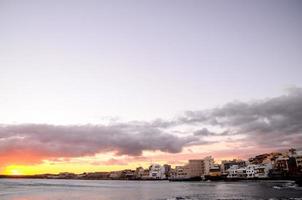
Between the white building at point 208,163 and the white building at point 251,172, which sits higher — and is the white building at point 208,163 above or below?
above

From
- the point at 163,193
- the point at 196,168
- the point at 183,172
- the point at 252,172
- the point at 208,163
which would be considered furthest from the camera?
the point at 183,172

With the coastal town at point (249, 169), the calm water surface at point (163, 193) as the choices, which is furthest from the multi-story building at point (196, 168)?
the calm water surface at point (163, 193)

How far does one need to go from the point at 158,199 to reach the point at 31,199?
72.7 feet

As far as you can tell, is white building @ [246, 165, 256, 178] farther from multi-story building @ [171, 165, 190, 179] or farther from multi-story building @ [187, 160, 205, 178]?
multi-story building @ [171, 165, 190, 179]

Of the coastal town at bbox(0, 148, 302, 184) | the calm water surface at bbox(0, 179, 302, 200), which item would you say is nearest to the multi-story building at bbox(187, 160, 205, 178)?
the coastal town at bbox(0, 148, 302, 184)

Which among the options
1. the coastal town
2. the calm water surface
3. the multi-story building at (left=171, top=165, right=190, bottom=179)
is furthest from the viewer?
the multi-story building at (left=171, top=165, right=190, bottom=179)

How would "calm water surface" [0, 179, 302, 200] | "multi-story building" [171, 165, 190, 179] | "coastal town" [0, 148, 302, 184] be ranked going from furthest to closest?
"multi-story building" [171, 165, 190, 179] → "coastal town" [0, 148, 302, 184] → "calm water surface" [0, 179, 302, 200]

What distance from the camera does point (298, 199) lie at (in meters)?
43.3

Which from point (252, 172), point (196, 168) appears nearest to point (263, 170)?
point (252, 172)

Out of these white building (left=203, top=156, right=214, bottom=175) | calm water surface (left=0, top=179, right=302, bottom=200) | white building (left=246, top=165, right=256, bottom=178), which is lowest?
calm water surface (left=0, top=179, right=302, bottom=200)

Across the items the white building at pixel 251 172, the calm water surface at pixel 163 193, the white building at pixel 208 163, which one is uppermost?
the white building at pixel 208 163

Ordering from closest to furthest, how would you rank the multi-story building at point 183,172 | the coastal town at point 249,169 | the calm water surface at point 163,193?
1. the calm water surface at point 163,193
2. the coastal town at point 249,169
3. the multi-story building at point 183,172

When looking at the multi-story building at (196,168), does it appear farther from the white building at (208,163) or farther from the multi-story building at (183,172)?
the white building at (208,163)

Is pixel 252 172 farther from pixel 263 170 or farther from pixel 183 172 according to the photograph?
pixel 183 172
